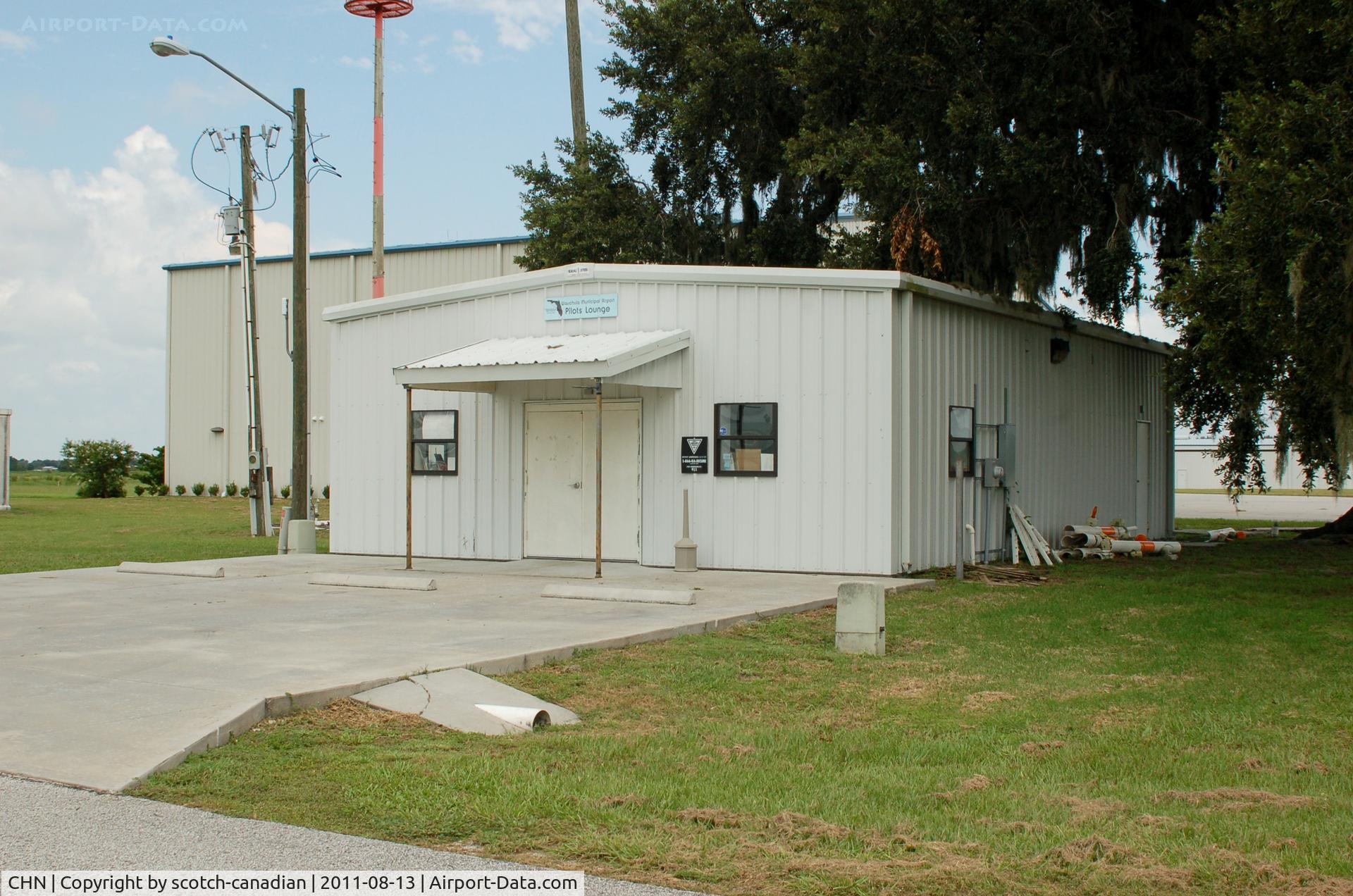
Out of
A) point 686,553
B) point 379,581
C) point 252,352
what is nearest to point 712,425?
point 686,553

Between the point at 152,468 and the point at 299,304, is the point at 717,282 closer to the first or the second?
the point at 299,304

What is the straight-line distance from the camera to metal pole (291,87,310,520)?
21.0 m

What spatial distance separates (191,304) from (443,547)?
32.6m

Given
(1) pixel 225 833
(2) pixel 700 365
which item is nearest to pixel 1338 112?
(2) pixel 700 365

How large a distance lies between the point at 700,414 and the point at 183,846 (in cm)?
1138

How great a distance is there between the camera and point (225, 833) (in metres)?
4.98

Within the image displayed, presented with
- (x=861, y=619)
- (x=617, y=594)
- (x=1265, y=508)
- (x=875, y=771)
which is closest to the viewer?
(x=875, y=771)

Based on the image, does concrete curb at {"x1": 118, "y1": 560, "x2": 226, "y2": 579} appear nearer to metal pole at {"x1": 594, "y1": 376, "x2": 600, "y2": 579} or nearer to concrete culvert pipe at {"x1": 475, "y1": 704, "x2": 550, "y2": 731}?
metal pole at {"x1": 594, "y1": 376, "x2": 600, "y2": 579}

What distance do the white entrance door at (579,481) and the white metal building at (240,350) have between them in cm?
2316

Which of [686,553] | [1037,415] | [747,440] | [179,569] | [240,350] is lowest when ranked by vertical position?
[179,569]

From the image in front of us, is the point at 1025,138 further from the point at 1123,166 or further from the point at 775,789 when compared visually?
the point at 775,789

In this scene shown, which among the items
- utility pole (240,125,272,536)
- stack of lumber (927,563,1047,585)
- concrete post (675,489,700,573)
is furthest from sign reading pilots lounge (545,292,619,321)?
utility pole (240,125,272,536)

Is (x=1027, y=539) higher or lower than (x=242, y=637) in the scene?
higher

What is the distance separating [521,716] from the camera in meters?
7.09
